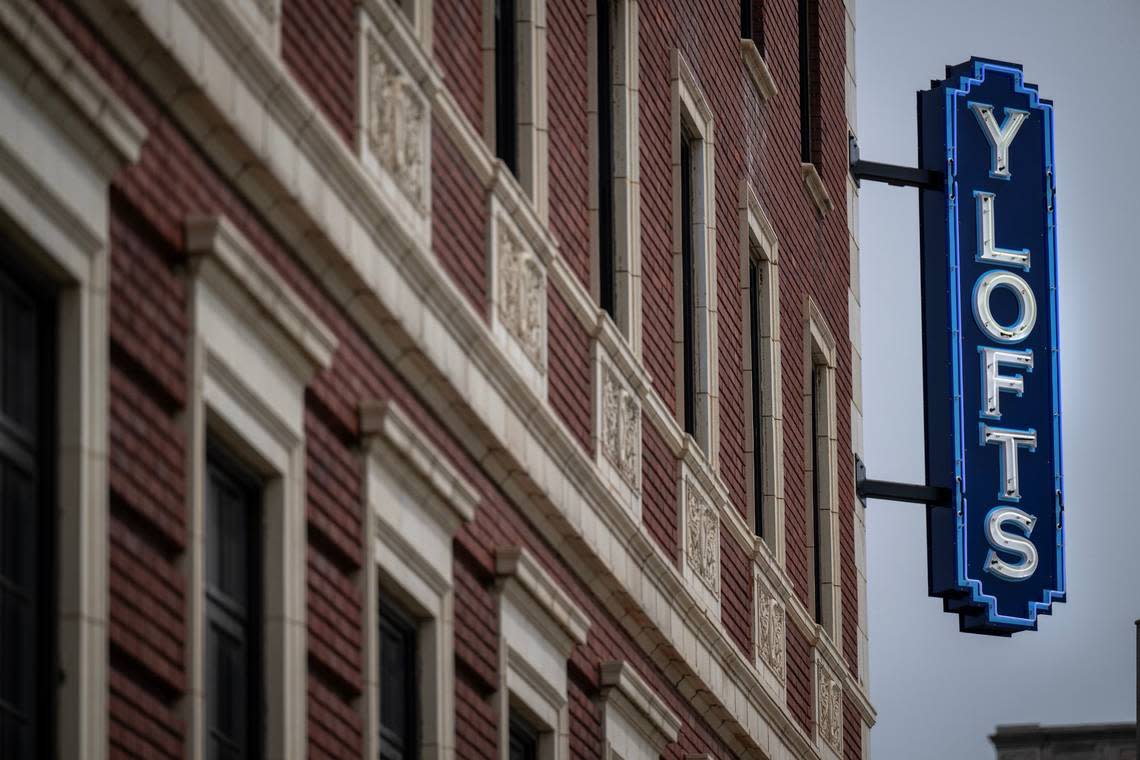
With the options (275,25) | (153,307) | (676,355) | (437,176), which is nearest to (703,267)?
(676,355)

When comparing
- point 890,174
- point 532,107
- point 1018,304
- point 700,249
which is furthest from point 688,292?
point 1018,304

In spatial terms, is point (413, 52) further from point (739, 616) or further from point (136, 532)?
point (739, 616)

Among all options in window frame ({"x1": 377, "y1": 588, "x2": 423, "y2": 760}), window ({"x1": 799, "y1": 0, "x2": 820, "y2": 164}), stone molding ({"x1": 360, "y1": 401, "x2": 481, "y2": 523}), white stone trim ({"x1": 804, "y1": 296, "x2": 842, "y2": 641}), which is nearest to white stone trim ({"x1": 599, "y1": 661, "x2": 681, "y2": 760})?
stone molding ({"x1": 360, "y1": 401, "x2": 481, "y2": 523})

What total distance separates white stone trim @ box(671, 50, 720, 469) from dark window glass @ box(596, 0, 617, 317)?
1.79 metres

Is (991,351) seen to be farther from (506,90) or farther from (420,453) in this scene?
(420,453)

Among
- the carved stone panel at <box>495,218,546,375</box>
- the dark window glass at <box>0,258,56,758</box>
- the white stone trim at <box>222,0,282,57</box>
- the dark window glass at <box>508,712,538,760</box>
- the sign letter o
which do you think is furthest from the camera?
the sign letter o

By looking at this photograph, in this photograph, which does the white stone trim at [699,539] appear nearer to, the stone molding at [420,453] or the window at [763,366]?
the window at [763,366]

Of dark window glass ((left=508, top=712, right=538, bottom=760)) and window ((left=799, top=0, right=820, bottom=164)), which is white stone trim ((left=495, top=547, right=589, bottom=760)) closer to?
dark window glass ((left=508, top=712, right=538, bottom=760))

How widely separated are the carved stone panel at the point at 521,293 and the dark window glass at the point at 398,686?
97.9 inches

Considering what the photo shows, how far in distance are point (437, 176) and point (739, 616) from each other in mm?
8819

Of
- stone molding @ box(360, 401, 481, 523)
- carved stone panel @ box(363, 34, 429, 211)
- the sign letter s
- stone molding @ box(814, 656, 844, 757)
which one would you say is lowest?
stone molding @ box(360, 401, 481, 523)

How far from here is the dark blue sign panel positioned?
111 ft

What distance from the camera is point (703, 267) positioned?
2425 cm

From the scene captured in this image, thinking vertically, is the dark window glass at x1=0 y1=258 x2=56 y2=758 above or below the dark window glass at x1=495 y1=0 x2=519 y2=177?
below
